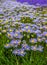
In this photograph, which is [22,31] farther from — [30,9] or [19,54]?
[30,9]

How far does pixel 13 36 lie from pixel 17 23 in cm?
35

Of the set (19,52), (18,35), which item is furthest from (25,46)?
(18,35)

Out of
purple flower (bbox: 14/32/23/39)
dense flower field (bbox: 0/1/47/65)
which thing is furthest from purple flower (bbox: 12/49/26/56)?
purple flower (bbox: 14/32/23/39)

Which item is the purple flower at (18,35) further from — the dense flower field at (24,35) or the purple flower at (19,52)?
the purple flower at (19,52)

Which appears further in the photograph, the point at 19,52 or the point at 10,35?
the point at 10,35

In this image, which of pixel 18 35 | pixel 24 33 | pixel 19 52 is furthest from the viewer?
pixel 24 33

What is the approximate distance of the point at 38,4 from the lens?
3404mm

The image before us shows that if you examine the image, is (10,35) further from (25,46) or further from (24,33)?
(25,46)

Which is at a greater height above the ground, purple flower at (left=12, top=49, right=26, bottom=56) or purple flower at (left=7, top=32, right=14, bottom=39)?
purple flower at (left=7, top=32, right=14, bottom=39)

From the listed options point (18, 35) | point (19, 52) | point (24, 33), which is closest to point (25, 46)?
point (19, 52)

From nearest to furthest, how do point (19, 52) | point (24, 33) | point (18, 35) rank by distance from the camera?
point (19, 52)
point (18, 35)
point (24, 33)

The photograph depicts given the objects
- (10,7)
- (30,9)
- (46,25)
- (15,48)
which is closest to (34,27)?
(46,25)

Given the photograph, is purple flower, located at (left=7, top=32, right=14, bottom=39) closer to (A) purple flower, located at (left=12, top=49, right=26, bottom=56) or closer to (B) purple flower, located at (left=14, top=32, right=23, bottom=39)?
(B) purple flower, located at (left=14, top=32, right=23, bottom=39)

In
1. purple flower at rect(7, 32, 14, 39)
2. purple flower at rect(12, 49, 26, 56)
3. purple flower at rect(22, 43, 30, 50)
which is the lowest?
purple flower at rect(12, 49, 26, 56)
